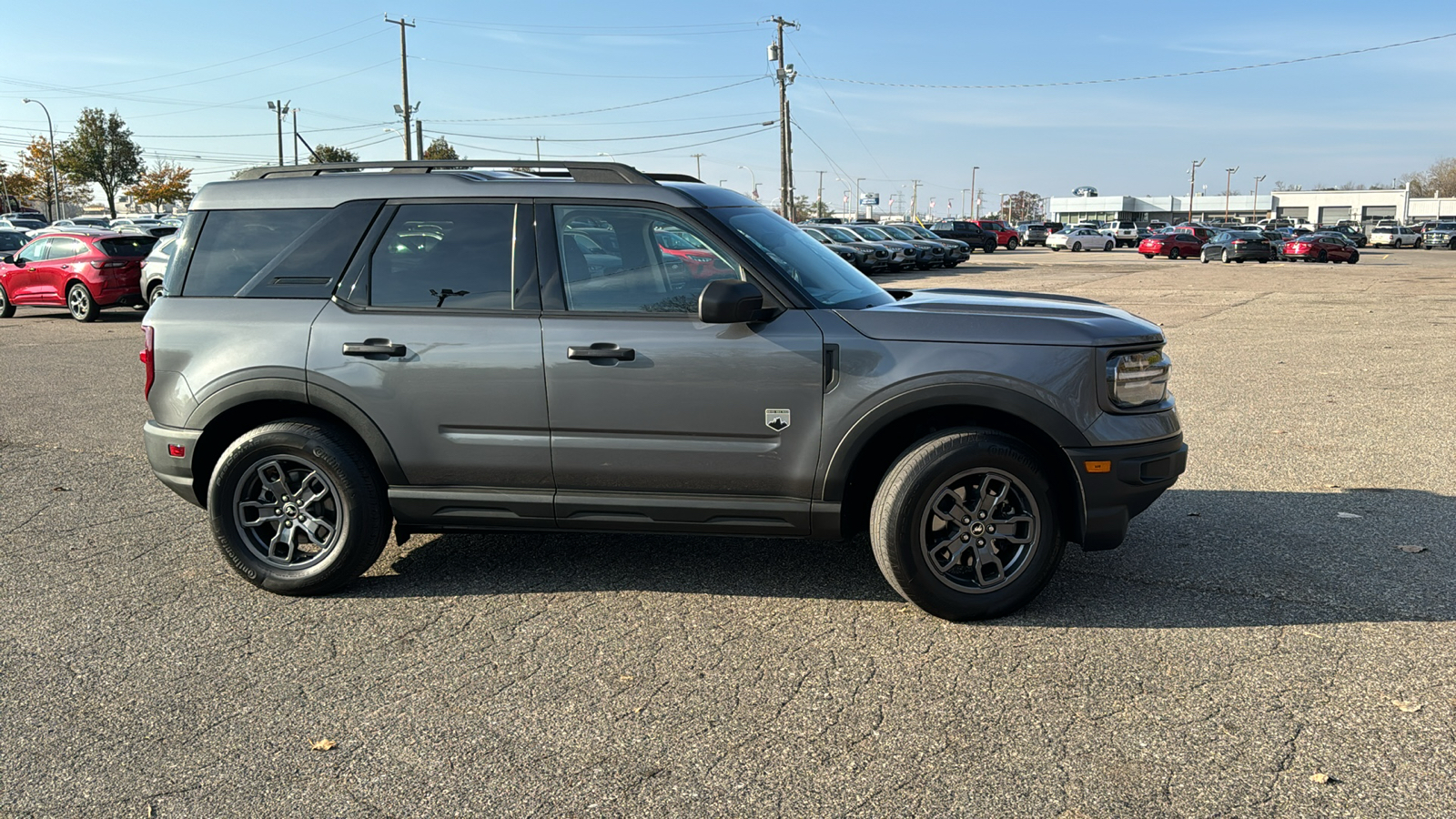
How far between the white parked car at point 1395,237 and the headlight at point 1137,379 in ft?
234

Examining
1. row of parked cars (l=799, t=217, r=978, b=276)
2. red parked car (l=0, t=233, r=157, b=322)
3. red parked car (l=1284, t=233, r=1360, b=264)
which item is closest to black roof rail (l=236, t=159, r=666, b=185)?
red parked car (l=0, t=233, r=157, b=322)

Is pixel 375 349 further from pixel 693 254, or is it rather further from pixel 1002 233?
pixel 1002 233

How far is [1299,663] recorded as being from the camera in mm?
3863

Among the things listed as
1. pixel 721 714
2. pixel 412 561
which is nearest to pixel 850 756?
pixel 721 714

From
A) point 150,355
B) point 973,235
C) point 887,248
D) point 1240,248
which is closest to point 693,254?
point 150,355

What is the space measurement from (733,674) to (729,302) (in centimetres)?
141

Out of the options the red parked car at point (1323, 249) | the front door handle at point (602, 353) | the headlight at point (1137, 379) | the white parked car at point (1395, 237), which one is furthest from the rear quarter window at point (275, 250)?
the white parked car at point (1395, 237)

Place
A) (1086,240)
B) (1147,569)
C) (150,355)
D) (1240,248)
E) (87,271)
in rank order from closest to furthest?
1. (150,355)
2. (1147,569)
3. (87,271)
4. (1240,248)
5. (1086,240)

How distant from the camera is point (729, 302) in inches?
162

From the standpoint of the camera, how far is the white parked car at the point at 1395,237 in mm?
63312

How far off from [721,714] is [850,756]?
1.62 feet

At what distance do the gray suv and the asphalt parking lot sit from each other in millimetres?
387

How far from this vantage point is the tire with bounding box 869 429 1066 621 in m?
4.18

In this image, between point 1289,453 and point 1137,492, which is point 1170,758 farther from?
point 1289,453
